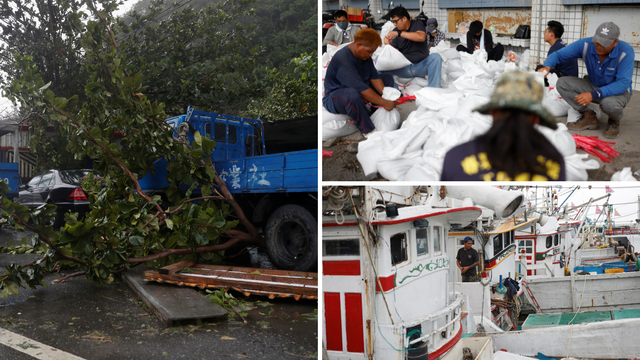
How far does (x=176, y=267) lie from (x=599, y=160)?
417 cm

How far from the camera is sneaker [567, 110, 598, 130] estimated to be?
103 inches

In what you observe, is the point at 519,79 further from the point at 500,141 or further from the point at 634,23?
the point at 634,23

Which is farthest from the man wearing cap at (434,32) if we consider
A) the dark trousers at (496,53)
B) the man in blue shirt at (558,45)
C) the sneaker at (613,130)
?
the sneaker at (613,130)

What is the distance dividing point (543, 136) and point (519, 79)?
0.30 m

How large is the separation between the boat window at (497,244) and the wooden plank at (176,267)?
6.87m

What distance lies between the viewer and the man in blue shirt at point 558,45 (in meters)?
2.87

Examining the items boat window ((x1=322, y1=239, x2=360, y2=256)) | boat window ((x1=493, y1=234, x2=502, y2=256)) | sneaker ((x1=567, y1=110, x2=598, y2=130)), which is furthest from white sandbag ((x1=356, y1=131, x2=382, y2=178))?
boat window ((x1=493, y1=234, x2=502, y2=256))

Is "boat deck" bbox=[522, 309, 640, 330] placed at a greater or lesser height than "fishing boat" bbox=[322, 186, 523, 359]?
lesser

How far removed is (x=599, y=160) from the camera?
2354 millimetres

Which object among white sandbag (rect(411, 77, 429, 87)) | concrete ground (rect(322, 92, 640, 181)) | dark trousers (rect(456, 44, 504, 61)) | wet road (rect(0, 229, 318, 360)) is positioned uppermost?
dark trousers (rect(456, 44, 504, 61))

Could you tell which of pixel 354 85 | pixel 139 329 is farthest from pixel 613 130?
pixel 139 329

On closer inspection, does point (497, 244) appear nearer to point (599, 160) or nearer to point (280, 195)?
point (280, 195)

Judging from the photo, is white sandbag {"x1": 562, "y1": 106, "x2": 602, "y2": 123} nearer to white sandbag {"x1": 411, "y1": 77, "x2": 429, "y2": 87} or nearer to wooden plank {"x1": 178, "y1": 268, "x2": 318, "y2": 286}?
white sandbag {"x1": 411, "y1": 77, "x2": 429, "y2": 87}

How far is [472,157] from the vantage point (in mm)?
2246
